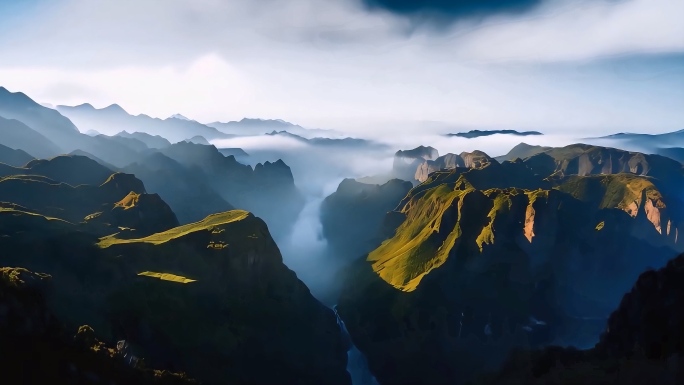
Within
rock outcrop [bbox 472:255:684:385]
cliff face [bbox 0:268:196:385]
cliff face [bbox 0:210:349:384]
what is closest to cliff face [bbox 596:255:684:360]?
rock outcrop [bbox 472:255:684:385]

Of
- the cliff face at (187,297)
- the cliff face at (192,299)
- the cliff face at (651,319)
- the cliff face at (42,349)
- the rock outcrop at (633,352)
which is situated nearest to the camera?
the cliff face at (42,349)

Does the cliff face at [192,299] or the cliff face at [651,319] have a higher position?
the cliff face at [651,319]

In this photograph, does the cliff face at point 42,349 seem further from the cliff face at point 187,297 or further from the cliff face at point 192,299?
the cliff face at point 192,299

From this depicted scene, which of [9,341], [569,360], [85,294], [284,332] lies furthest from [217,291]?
[569,360]

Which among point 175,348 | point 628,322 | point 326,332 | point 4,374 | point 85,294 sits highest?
point 4,374

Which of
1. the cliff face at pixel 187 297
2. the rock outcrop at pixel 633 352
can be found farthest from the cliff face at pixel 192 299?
the rock outcrop at pixel 633 352

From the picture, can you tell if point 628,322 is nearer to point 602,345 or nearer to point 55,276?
point 602,345

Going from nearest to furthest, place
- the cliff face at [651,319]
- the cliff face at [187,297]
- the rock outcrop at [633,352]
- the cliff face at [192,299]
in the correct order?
the rock outcrop at [633,352] < the cliff face at [651,319] < the cliff face at [187,297] < the cliff face at [192,299]

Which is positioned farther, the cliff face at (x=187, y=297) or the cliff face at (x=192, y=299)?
the cliff face at (x=192, y=299)

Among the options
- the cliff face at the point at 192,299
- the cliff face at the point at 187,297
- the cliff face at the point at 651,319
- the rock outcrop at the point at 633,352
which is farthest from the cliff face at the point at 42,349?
the cliff face at the point at 651,319

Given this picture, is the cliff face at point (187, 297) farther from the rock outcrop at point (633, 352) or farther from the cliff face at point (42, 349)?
the rock outcrop at point (633, 352)

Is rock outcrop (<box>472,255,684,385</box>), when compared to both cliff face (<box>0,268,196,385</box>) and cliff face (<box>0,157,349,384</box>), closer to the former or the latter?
cliff face (<box>0,268,196,385</box>)
